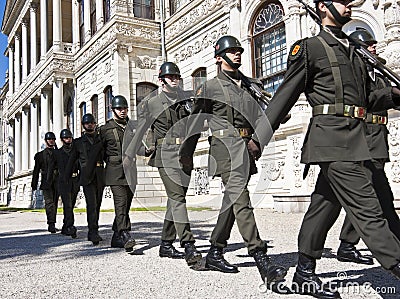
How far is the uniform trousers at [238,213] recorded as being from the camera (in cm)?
400

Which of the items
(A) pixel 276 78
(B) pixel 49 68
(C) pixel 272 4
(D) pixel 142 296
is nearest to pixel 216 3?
(C) pixel 272 4

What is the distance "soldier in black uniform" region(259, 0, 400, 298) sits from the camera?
3.12m

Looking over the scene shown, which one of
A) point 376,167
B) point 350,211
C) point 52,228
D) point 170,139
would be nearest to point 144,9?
point 52,228

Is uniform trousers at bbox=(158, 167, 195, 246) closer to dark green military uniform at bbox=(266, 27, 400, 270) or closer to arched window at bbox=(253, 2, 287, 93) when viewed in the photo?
dark green military uniform at bbox=(266, 27, 400, 270)

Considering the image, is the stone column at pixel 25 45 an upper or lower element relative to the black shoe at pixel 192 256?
upper

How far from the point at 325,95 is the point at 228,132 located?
124 centimetres

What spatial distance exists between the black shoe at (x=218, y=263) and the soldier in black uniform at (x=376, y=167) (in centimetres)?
113

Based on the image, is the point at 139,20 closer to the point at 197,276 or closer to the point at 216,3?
the point at 216,3

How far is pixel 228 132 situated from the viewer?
4352mm

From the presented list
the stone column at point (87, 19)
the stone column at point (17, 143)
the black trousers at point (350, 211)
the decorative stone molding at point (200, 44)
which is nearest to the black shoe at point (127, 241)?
the black trousers at point (350, 211)

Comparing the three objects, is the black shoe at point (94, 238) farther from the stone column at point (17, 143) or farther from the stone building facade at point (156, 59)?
the stone column at point (17, 143)

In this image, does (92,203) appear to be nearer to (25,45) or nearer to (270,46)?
(270,46)

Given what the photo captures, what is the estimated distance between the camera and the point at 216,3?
1816 centimetres

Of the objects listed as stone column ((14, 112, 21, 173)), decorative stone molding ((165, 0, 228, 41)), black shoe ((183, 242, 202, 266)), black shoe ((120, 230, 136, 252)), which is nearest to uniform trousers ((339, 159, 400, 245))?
black shoe ((183, 242, 202, 266))
